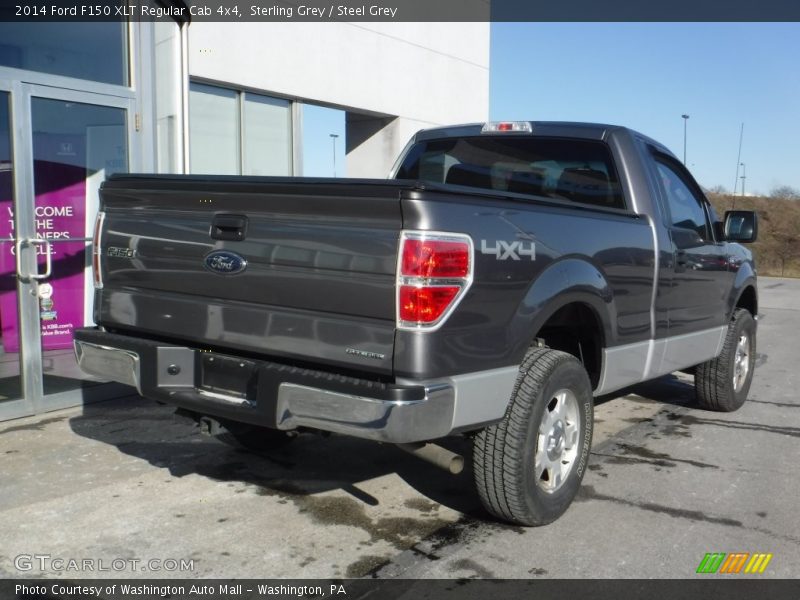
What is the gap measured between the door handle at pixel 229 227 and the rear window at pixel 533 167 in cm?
213

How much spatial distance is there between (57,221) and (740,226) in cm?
549

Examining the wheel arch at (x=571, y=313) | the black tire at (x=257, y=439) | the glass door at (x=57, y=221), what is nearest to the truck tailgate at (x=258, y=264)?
the wheel arch at (x=571, y=313)

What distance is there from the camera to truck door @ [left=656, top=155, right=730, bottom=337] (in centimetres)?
496

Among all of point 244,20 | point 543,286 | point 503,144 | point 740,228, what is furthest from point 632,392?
point 244,20

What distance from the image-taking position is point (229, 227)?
345 cm

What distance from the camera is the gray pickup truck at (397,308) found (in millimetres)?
3035

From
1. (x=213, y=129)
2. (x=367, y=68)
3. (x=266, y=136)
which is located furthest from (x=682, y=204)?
(x=367, y=68)

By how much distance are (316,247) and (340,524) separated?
1.48 metres

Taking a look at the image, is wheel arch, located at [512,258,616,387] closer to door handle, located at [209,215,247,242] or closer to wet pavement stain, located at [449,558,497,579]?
wet pavement stain, located at [449,558,497,579]

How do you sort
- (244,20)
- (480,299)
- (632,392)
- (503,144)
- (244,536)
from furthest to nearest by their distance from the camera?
(244,20)
(632,392)
(503,144)
(244,536)
(480,299)

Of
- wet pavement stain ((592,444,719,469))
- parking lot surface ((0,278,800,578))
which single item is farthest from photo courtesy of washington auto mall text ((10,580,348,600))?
wet pavement stain ((592,444,719,469))

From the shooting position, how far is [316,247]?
3205 mm

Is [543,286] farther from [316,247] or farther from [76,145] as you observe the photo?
[76,145]

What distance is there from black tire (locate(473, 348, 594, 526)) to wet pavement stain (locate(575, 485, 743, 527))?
0.42 metres
